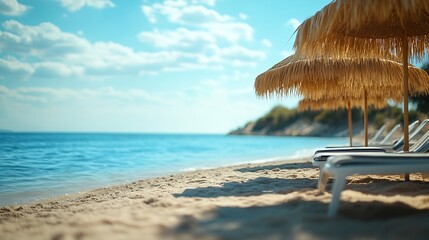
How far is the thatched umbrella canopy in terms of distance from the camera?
10.8 ft

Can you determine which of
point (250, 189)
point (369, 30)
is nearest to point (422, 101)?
point (369, 30)

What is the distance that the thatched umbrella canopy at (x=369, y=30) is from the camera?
330 centimetres

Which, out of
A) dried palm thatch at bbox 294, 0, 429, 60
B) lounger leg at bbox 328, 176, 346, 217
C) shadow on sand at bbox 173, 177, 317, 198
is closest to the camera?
lounger leg at bbox 328, 176, 346, 217

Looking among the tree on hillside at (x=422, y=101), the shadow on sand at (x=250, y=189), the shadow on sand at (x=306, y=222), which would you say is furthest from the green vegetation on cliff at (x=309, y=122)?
the shadow on sand at (x=306, y=222)

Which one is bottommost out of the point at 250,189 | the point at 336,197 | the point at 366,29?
the point at 250,189

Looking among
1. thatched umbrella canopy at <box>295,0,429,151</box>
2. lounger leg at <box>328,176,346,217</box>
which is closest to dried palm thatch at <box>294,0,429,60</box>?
thatched umbrella canopy at <box>295,0,429,151</box>

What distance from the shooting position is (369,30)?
13.8 feet

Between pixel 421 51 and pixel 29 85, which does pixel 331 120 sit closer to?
pixel 29 85

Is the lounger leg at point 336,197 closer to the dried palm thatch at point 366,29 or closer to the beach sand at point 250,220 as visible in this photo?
the beach sand at point 250,220

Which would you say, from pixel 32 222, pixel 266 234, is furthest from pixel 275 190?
pixel 32 222

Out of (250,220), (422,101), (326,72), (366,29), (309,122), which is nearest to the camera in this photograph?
(250,220)

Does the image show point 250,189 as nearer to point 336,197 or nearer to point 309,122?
point 336,197

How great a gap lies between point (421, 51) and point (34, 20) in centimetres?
1407

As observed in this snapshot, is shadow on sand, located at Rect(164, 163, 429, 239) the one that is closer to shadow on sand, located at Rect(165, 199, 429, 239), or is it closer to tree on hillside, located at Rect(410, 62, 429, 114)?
shadow on sand, located at Rect(165, 199, 429, 239)
